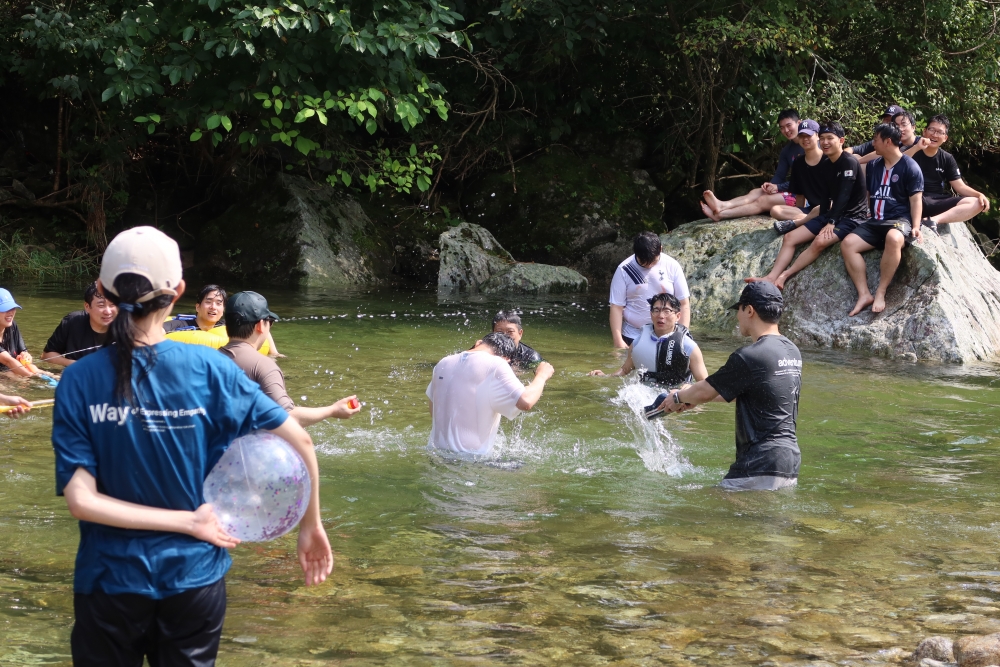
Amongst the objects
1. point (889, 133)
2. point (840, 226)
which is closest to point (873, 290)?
point (840, 226)

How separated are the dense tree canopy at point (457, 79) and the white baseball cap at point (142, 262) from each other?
10.8 meters

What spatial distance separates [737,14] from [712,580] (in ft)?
43.6

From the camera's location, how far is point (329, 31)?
13.4 m

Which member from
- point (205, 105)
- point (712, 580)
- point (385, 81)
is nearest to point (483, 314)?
point (385, 81)

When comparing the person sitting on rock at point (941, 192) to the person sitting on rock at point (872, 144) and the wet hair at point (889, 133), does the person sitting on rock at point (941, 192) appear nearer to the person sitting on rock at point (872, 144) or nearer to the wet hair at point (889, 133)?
the person sitting on rock at point (872, 144)

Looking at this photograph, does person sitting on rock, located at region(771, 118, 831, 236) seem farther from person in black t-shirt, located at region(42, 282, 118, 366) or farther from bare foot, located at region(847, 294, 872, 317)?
person in black t-shirt, located at region(42, 282, 118, 366)

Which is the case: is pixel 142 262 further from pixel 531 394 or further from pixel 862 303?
pixel 862 303

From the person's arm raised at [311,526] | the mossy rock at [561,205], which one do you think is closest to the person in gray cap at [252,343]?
the person's arm raised at [311,526]

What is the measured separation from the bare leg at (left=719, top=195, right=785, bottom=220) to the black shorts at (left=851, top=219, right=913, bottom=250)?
1.83 metres

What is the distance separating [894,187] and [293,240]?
30.1 ft

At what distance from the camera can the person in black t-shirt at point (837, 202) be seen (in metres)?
11.8

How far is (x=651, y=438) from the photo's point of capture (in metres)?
7.43

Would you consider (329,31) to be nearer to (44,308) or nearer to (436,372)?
(44,308)

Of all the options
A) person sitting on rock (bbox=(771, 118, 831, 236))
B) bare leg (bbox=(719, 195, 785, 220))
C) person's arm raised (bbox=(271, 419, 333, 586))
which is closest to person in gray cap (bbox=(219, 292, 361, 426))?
person's arm raised (bbox=(271, 419, 333, 586))
